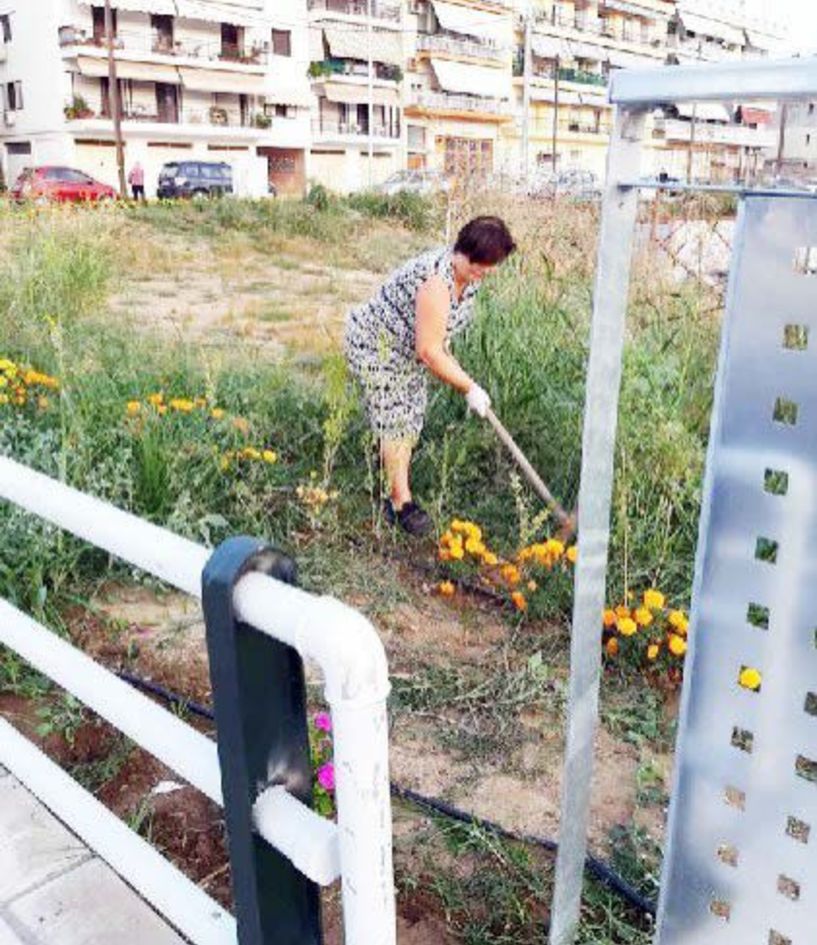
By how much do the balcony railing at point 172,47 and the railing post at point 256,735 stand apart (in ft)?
115

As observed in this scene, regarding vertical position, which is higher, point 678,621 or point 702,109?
point 702,109

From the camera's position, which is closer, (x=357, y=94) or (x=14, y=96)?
(x=14, y=96)

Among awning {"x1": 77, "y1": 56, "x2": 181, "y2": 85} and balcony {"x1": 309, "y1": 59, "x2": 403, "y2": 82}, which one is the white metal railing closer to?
awning {"x1": 77, "y1": 56, "x2": 181, "y2": 85}

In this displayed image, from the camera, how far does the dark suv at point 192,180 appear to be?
25.9 meters

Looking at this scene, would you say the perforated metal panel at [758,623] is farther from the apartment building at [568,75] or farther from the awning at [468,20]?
the apartment building at [568,75]

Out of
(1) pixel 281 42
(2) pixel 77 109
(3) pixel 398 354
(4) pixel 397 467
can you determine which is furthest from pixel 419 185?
(1) pixel 281 42

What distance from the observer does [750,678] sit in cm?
114

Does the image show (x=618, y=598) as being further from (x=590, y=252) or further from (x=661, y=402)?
(x=590, y=252)

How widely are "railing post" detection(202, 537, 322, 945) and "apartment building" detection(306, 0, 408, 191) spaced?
1601 inches

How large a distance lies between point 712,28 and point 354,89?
97.5 feet

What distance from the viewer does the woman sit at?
3451 millimetres

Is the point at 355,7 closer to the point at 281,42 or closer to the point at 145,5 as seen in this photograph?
the point at 281,42

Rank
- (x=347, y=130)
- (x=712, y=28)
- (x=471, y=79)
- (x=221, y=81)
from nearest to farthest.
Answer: (x=221, y=81), (x=347, y=130), (x=471, y=79), (x=712, y=28)

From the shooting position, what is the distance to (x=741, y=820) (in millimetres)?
1142
